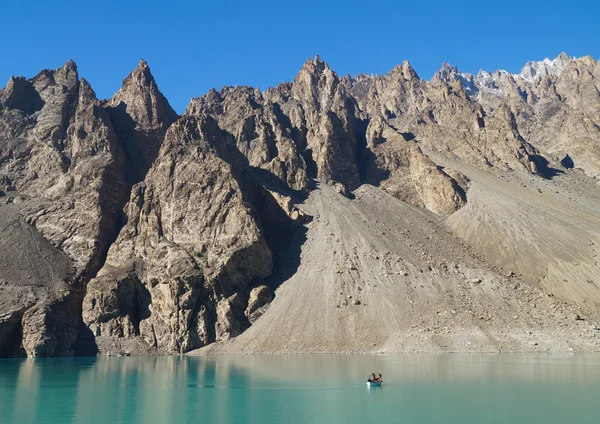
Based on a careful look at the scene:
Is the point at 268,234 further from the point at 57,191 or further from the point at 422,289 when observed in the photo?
the point at 57,191

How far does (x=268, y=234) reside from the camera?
13375 cm

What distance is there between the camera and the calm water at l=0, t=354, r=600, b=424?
1451 inches

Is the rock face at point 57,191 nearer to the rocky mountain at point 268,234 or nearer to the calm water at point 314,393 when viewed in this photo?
the rocky mountain at point 268,234

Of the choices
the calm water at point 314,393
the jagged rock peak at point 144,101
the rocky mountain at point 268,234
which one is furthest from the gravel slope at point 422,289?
the jagged rock peak at point 144,101

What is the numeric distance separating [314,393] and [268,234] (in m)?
88.6

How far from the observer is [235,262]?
383 ft

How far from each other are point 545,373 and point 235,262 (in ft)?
241

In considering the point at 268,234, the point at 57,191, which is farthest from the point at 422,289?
the point at 57,191

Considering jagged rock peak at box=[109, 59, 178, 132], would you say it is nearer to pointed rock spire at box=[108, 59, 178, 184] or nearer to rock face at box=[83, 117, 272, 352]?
pointed rock spire at box=[108, 59, 178, 184]

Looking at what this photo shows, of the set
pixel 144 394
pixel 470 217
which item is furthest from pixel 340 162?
pixel 144 394

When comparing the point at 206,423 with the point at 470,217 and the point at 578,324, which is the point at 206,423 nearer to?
the point at 578,324

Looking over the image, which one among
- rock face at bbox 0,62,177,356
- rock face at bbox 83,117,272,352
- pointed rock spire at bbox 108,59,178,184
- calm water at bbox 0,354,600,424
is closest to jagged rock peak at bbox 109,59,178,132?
pointed rock spire at bbox 108,59,178,184

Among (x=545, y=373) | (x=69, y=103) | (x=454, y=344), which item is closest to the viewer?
(x=545, y=373)

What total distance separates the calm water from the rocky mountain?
30.8m
